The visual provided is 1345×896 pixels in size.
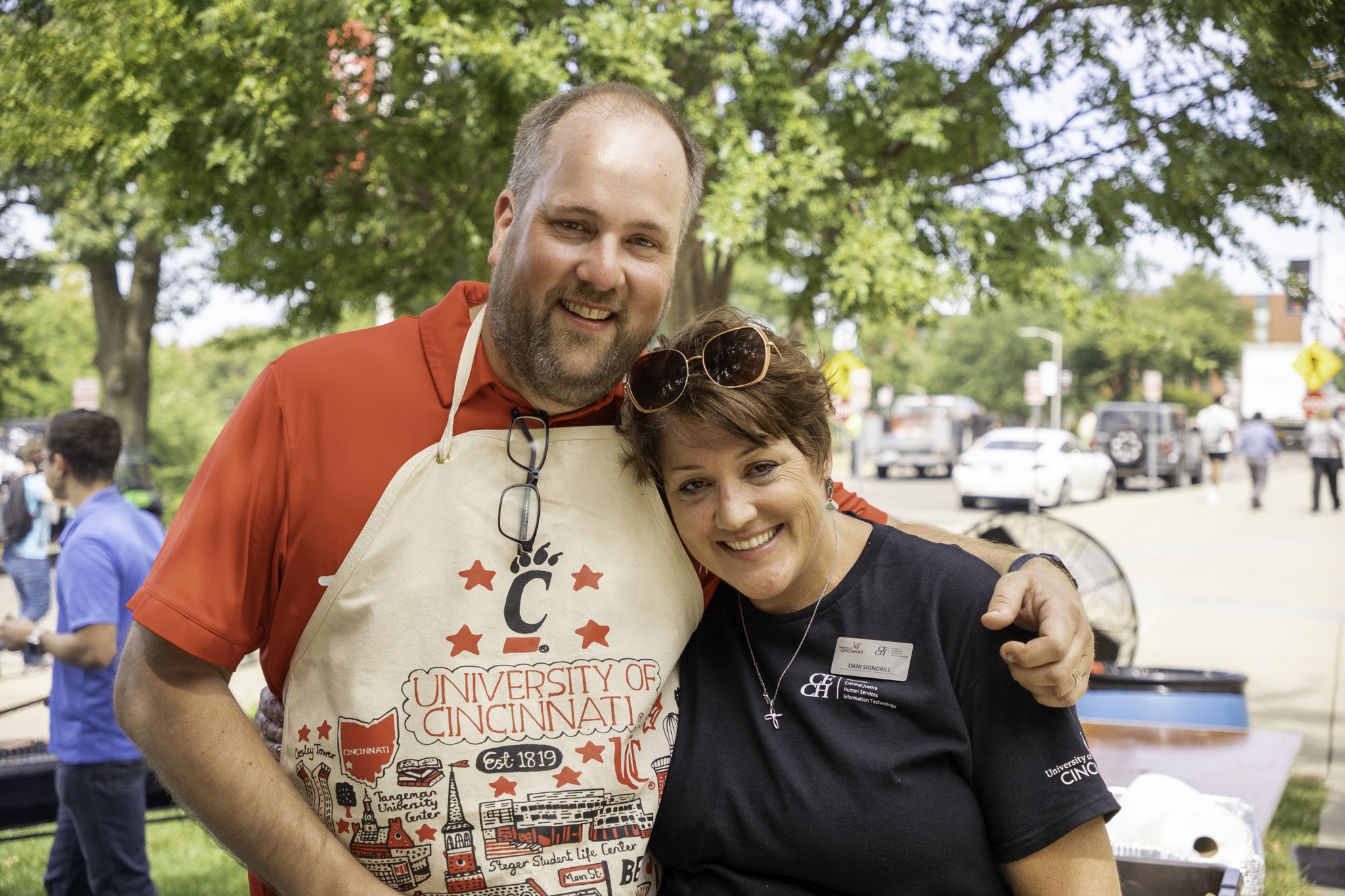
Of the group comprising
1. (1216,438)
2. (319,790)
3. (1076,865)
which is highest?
(1216,438)

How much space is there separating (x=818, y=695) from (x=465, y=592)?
2.04 ft

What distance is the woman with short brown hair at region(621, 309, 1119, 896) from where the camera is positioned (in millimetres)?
1730

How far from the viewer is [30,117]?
4.30m

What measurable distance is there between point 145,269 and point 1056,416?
32628mm

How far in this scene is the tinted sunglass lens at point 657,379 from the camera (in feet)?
6.23

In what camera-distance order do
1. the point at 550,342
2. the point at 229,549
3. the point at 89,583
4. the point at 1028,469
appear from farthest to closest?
the point at 1028,469, the point at 89,583, the point at 550,342, the point at 229,549

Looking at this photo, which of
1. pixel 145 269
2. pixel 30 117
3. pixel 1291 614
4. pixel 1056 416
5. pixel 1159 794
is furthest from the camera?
pixel 1056 416

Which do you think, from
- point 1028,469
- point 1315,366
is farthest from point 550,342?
point 1028,469

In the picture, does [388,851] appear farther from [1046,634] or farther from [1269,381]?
[1269,381]

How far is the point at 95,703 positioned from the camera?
3.84 metres

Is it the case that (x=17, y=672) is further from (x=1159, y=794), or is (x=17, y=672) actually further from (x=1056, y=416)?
(x=1056, y=416)

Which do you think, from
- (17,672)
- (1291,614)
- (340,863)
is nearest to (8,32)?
(340,863)

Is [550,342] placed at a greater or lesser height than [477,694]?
greater

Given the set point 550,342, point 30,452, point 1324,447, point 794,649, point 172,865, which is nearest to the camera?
point 550,342
